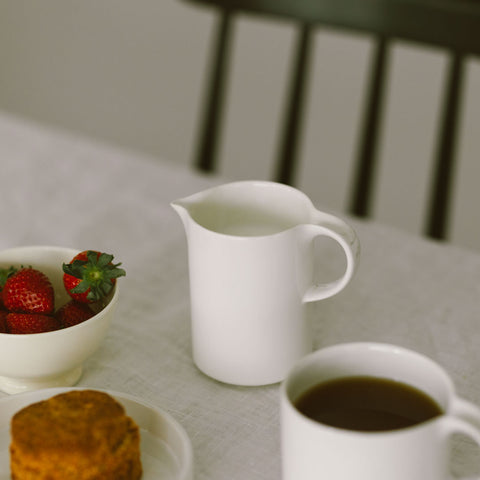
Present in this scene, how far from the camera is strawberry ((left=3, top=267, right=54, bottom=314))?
24.6 inches

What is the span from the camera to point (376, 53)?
4.23 feet

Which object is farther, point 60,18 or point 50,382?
point 60,18

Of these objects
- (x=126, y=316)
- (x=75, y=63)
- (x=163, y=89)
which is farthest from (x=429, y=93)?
(x=126, y=316)

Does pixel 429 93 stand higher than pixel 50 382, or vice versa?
pixel 429 93

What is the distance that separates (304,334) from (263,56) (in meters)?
1.55

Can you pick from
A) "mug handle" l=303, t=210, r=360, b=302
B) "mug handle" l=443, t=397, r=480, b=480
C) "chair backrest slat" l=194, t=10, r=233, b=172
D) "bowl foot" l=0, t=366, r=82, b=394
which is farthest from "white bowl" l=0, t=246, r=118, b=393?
"chair backrest slat" l=194, t=10, r=233, b=172

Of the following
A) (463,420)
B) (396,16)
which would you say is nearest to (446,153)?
(396,16)

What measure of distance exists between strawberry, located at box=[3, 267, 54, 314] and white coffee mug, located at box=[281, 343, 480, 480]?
242 millimetres

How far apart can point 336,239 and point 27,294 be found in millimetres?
258

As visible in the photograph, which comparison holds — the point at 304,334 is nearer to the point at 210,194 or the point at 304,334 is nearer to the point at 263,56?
the point at 210,194

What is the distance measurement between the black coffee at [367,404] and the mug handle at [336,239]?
Result: 114 mm

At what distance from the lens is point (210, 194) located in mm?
675

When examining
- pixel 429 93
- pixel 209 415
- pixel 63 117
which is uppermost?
pixel 429 93

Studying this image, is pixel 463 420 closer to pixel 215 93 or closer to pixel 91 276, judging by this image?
pixel 91 276
